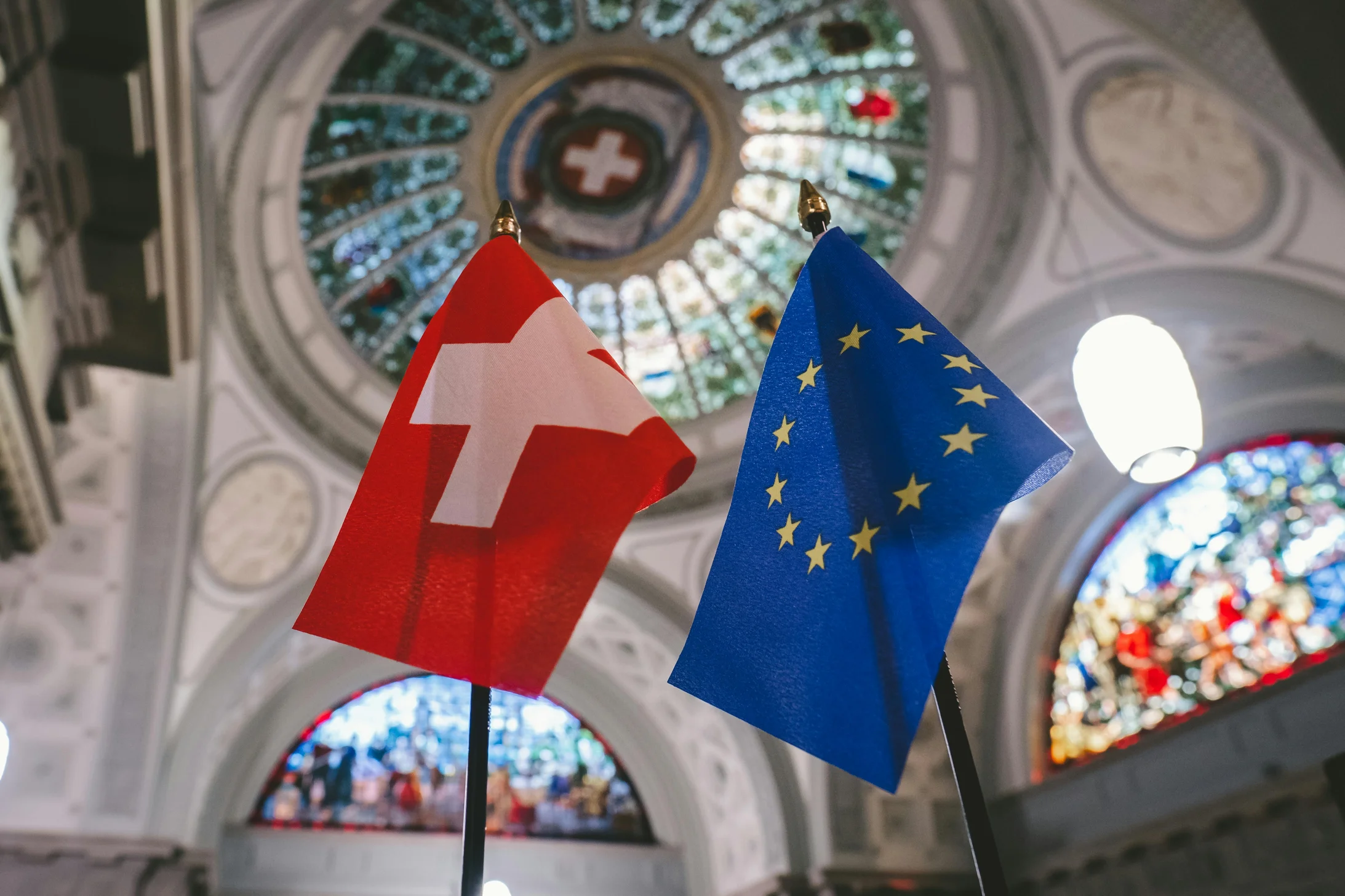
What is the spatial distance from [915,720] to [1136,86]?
6547mm

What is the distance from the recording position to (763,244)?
11.2 metres

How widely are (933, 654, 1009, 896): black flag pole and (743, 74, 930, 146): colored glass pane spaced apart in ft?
26.8

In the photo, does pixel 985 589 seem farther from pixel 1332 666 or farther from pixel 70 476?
pixel 70 476

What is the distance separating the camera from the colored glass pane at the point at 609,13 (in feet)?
32.7

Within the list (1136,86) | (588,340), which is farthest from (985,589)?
(588,340)

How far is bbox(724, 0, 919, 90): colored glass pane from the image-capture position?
372 inches

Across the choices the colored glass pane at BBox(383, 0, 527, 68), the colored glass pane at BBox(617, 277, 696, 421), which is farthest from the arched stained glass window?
the colored glass pane at BBox(383, 0, 527, 68)

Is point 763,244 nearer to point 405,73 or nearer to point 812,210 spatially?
point 405,73

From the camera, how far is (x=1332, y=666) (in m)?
7.56

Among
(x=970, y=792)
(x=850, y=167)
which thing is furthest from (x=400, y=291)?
(x=970, y=792)

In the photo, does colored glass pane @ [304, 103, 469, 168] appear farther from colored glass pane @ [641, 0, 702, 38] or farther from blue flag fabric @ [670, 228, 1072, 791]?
blue flag fabric @ [670, 228, 1072, 791]

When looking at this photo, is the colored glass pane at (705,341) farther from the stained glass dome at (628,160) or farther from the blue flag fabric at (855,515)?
the blue flag fabric at (855,515)

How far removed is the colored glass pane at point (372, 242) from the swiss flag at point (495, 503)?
7.41 meters

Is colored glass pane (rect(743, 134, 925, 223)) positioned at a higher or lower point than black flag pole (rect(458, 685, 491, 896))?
higher
